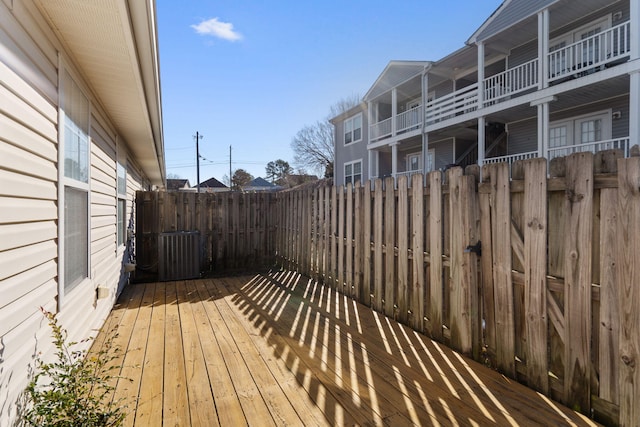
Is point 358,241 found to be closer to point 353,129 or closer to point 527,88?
point 527,88

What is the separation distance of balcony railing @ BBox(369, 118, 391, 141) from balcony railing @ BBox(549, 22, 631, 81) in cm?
630

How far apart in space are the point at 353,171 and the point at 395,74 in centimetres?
542

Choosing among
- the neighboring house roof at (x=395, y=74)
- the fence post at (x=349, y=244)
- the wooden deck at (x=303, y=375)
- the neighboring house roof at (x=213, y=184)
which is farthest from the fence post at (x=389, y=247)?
the neighboring house roof at (x=213, y=184)

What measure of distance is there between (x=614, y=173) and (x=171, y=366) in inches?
135

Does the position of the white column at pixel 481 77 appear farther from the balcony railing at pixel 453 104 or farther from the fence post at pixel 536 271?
the fence post at pixel 536 271

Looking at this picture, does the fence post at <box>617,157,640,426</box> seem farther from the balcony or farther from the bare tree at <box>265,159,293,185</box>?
the bare tree at <box>265,159,293,185</box>

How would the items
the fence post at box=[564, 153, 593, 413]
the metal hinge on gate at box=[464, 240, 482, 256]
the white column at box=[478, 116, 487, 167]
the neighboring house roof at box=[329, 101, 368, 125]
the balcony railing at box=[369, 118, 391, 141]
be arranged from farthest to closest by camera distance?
the neighboring house roof at box=[329, 101, 368, 125] < the balcony railing at box=[369, 118, 391, 141] < the white column at box=[478, 116, 487, 167] < the metal hinge on gate at box=[464, 240, 482, 256] < the fence post at box=[564, 153, 593, 413]

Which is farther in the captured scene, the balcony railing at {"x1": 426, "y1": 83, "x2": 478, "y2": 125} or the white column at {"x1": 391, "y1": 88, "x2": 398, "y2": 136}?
the white column at {"x1": 391, "y1": 88, "x2": 398, "y2": 136}

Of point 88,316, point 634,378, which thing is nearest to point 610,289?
point 634,378

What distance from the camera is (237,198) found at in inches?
294

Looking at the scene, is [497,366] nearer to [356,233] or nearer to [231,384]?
[231,384]

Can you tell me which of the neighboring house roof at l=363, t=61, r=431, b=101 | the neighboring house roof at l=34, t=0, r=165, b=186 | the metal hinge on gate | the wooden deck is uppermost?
the neighboring house roof at l=363, t=61, r=431, b=101

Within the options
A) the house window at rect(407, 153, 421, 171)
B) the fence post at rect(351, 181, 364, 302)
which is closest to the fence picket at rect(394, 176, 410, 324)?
the fence post at rect(351, 181, 364, 302)

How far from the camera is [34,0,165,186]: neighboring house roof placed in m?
2.04
